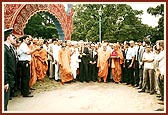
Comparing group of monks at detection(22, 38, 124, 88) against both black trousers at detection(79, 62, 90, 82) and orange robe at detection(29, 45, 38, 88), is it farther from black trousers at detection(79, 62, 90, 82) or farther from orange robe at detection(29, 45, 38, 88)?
orange robe at detection(29, 45, 38, 88)

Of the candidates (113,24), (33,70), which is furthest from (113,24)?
(33,70)

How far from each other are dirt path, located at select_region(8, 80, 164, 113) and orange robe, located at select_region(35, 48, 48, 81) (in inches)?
11.2

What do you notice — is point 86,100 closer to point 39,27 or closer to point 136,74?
point 136,74

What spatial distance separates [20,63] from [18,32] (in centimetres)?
316

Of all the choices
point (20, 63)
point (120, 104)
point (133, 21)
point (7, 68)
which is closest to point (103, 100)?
point (120, 104)

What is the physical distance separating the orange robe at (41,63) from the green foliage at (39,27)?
12.3 metres

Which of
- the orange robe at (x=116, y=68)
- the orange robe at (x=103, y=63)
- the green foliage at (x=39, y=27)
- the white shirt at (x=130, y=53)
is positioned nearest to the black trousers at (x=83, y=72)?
the orange robe at (x=103, y=63)

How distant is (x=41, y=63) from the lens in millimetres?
9602

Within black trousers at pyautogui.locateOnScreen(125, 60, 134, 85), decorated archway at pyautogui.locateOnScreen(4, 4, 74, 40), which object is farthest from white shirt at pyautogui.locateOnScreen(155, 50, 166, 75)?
decorated archway at pyautogui.locateOnScreen(4, 4, 74, 40)

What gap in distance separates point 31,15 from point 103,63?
8.85 feet

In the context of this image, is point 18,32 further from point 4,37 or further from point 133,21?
point 4,37

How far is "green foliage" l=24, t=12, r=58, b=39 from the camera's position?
21984 mm

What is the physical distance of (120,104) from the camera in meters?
7.30

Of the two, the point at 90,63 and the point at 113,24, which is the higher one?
the point at 113,24
